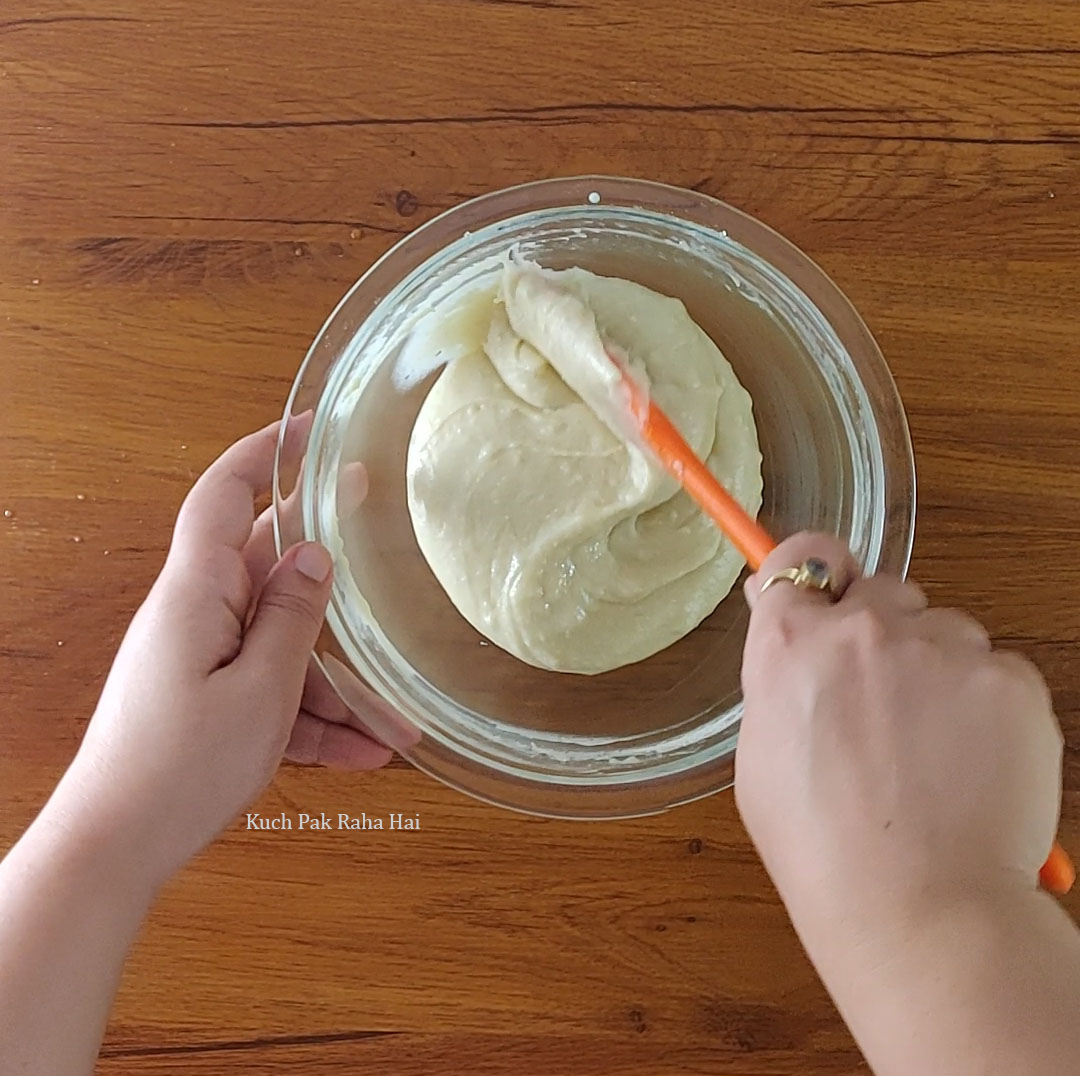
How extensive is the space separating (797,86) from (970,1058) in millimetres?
784

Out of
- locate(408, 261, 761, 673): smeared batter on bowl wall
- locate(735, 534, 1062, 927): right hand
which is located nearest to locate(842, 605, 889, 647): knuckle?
locate(735, 534, 1062, 927): right hand

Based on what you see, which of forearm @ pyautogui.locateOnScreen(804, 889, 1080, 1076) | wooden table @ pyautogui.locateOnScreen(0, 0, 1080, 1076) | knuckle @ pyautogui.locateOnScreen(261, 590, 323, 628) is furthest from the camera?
wooden table @ pyautogui.locateOnScreen(0, 0, 1080, 1076)

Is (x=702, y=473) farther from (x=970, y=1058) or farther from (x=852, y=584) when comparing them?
(x=970, y=1058)

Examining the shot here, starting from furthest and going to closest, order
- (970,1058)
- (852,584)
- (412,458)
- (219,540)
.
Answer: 1. (412,458)
2. (219,540)
3. (852,584)
4. (970,1058)

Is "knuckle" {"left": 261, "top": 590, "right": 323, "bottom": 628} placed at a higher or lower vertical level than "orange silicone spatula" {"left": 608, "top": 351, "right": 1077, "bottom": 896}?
lower

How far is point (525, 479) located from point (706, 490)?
0.18 metres

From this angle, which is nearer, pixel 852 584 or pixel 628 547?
pixel 852 584

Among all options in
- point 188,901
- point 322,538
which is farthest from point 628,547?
point 188,901

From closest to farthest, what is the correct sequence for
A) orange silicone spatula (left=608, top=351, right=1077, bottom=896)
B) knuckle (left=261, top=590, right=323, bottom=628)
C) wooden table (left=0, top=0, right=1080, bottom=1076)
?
orange silicone spatula (left=608, top=351, right=1077, bottom=896)
knuckle (left=261, top=590, right=323, bottom=628)
wooden table (left=0, top=0, right=1080, bottom=1076)

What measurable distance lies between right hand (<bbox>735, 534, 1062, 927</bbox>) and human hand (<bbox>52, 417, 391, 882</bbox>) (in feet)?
1.11

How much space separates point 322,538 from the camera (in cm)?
85

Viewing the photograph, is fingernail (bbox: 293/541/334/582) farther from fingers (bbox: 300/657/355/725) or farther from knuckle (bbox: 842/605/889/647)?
knuckle (bbox: 842/605/889/647)

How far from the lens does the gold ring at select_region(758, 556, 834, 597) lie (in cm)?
63

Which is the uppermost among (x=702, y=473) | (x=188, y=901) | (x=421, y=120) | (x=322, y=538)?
(x=421, y=120)
